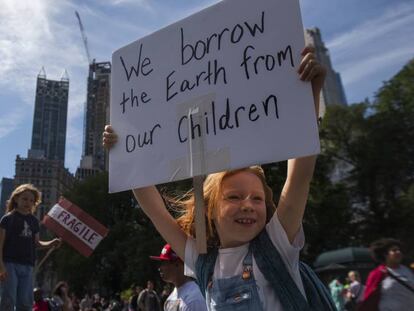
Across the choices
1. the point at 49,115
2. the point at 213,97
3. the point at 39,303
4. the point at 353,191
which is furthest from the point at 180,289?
the point at 49,115

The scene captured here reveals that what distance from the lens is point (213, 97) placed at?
2117 millimetres

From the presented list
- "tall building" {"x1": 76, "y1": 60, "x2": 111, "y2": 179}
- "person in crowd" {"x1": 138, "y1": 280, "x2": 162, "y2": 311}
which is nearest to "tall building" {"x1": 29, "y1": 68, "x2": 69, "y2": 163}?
"tall building" {"x1": 76, "y1": 60, "x2": 111, "y2": 179}

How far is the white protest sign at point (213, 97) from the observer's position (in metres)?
1.90

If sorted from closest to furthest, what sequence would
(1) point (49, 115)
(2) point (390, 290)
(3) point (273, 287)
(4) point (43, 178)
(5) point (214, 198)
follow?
(3) point (273, 287) < (5) point (214, 198) < (2) point (390, 290) < (4) point (43, 178) < (1) point (49, 115)

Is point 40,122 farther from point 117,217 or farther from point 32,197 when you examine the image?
point 32,197

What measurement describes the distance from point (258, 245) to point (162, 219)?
0.58 meters

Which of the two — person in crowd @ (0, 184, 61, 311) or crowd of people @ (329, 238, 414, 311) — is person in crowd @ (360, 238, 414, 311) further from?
person in crowd @ (0, 184, 61, 311)

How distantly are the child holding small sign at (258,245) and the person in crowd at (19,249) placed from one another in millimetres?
2812

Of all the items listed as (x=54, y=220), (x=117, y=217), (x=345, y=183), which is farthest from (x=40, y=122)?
(x=54, y=220)

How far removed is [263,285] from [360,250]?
70.7ft

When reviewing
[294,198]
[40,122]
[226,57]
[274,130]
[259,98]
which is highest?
[40,122]

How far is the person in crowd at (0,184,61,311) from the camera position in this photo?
13.8ft

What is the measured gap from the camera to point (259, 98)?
1.98 metres

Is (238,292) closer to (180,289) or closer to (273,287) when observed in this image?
(273,287)
